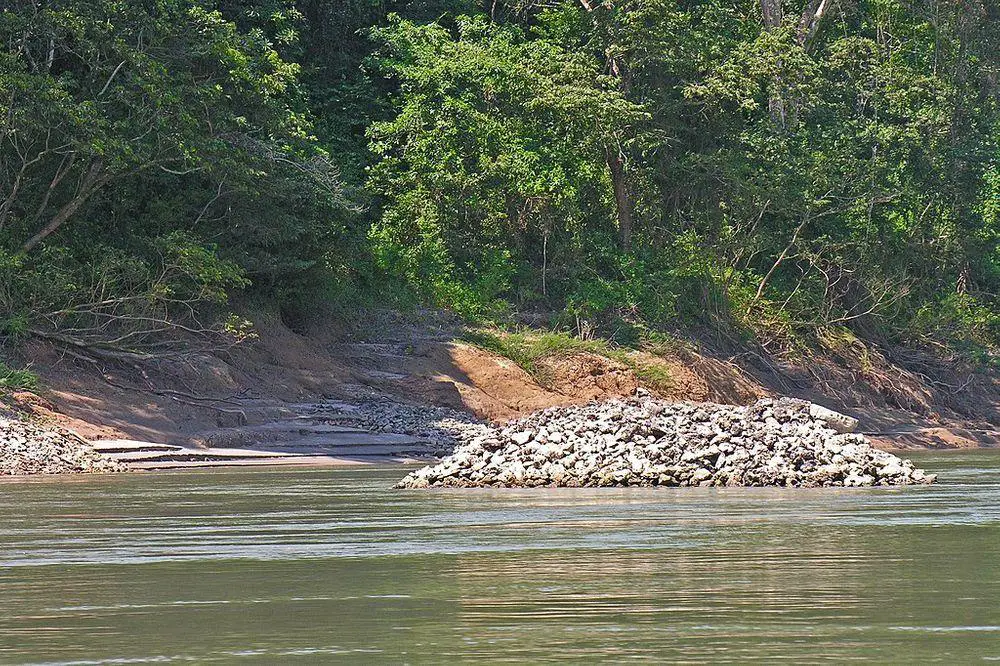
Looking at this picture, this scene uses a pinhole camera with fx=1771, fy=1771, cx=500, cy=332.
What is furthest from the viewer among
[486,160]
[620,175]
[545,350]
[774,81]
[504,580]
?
[620,175]

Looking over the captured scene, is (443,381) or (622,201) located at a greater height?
(622,201)

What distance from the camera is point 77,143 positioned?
3017 cm

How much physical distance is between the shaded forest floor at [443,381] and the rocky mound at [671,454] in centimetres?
953

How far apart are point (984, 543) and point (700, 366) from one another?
97.5 feet

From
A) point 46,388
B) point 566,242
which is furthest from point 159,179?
point 566,242

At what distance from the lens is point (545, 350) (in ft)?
133

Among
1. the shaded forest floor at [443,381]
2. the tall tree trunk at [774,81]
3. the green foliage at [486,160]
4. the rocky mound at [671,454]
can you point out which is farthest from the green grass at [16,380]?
the tall tree trunk at [774,81]

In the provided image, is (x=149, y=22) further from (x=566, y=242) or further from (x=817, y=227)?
(x=817, y=227)

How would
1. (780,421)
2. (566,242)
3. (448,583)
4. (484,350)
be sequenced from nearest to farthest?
(448,583)
(780,421)
(484,350)
(566,242)

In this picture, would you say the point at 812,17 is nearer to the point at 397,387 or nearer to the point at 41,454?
the point at 397,387

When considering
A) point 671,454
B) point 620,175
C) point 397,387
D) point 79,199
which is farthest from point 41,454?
point 620,175

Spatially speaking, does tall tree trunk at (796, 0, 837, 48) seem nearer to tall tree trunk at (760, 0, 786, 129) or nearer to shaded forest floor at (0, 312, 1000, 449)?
tall tree trunk at (760, 0, 786, 129)

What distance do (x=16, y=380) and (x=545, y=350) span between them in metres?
14.2

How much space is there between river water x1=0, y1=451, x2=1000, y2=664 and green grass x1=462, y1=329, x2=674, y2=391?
21.9m
